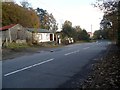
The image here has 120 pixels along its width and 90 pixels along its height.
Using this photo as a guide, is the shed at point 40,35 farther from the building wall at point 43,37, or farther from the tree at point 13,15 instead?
the tree at point 13,15

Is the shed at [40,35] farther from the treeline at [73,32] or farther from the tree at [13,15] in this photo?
the treeline at [73,32]

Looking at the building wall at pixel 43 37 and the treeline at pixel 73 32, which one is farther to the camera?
the treeline at pixel 73 32

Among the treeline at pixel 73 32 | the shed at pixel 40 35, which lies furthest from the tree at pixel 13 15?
the treeline at pixel 73 32

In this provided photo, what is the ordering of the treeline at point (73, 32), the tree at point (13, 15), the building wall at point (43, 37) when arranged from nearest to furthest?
the building wall at point (43, 37), the tree at point (13, 15), the treeline at point (73, 32)

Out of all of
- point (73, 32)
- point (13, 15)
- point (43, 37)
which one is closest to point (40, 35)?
point (43, 37)

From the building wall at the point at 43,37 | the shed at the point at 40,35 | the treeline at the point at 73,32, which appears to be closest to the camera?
the shed at the point at 40,35

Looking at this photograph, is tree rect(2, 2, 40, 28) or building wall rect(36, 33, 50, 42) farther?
tree rect(2, 2, 40, 28)

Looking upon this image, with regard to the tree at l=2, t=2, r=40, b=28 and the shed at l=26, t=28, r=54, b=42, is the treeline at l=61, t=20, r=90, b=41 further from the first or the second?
the tree at l=2, t=2, r=40, b=28

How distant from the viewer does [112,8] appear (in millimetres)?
20906

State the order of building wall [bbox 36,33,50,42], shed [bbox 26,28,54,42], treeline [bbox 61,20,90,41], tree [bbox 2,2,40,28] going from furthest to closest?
treeline [bbox 61,20,90,41], tree [bbox 2,2,40,28], building wall [bbox 36,33,50,42], shed [bbox 26,28,54,42]

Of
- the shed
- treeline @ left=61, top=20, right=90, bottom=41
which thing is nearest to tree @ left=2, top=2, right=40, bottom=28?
the shed

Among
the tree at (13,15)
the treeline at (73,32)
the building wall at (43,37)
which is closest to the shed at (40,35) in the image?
the building wall at (43,37)

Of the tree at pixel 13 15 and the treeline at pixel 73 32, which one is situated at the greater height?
the tree at pixel 13 15

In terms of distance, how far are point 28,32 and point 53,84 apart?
1916 inches
